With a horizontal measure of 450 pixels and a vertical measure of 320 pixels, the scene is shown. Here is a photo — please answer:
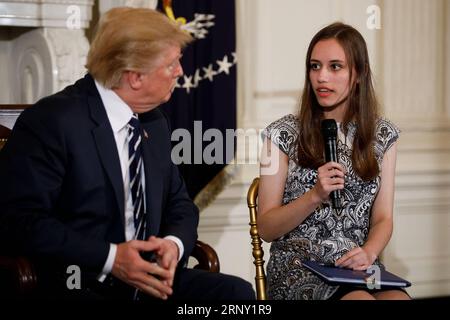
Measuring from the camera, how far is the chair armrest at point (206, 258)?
2545 mm

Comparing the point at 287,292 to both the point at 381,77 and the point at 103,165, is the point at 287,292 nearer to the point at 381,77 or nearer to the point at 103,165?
the point at 103,165

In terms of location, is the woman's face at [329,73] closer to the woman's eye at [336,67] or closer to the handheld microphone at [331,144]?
the woman's eye at [336,67]

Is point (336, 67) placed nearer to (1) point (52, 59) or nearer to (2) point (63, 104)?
(2) point (63, 104)

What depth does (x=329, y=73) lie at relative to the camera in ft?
9.21

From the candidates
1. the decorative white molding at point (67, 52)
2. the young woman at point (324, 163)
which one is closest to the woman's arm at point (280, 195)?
the young woman at point (324, 163)

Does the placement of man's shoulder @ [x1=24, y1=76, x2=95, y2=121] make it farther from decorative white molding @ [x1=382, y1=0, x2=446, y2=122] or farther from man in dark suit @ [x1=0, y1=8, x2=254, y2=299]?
decorative white molding @ [x1=382, y1=0, x2=446, y2=122]

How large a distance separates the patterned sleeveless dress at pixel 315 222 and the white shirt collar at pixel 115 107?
2.24 feet

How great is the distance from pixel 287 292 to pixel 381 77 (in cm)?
232

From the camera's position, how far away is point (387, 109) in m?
4.73

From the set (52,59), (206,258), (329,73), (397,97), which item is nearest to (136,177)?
(206,258)

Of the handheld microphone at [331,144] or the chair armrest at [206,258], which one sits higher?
the handheld microphone at [331,144]

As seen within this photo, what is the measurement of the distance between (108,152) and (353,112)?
1.03 metres

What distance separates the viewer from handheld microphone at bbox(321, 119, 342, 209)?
8.45ft
